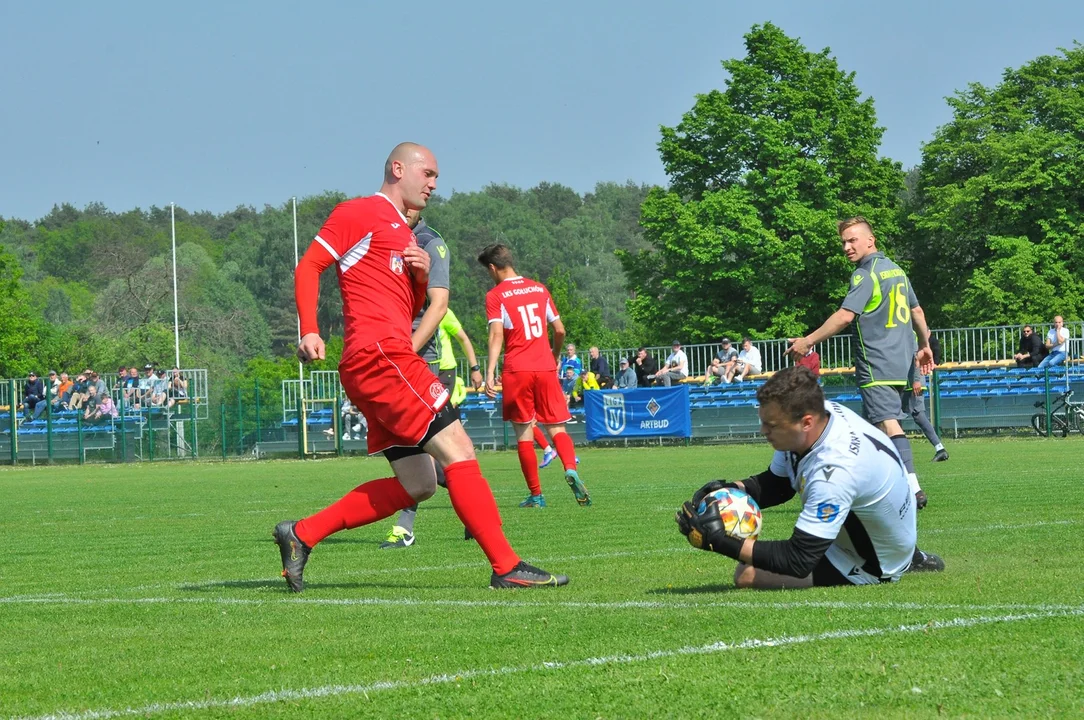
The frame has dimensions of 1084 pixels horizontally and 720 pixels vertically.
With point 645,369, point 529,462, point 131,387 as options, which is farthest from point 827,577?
point 131,387

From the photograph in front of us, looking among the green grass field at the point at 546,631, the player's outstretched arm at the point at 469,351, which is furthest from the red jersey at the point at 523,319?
the green grass field at the point at 546,631

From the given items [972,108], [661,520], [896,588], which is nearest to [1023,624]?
[896,588]

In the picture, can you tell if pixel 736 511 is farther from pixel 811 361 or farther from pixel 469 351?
pixel 811 361

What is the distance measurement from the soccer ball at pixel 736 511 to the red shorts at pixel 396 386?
4.60ft

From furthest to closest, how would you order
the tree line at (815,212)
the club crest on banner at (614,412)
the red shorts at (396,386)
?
the tree line at (815,212) → the club crest on banner at (614,412) → the red shorts at (396,386)

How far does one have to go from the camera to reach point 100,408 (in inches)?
1458

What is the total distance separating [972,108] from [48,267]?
307 feet

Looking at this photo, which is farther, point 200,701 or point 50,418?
point 50,418

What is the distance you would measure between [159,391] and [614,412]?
1239 cm

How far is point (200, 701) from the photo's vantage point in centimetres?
410

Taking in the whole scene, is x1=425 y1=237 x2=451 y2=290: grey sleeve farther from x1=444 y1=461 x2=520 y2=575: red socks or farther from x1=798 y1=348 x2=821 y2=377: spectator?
x1=798 y1=348 x2=821 y2=377: spectator

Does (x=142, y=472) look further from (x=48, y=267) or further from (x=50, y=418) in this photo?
(x=48, y=267)

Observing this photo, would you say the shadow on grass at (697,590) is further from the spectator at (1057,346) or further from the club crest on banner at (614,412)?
the club crest on banner at (614,412)

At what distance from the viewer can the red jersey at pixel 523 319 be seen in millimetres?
13266
